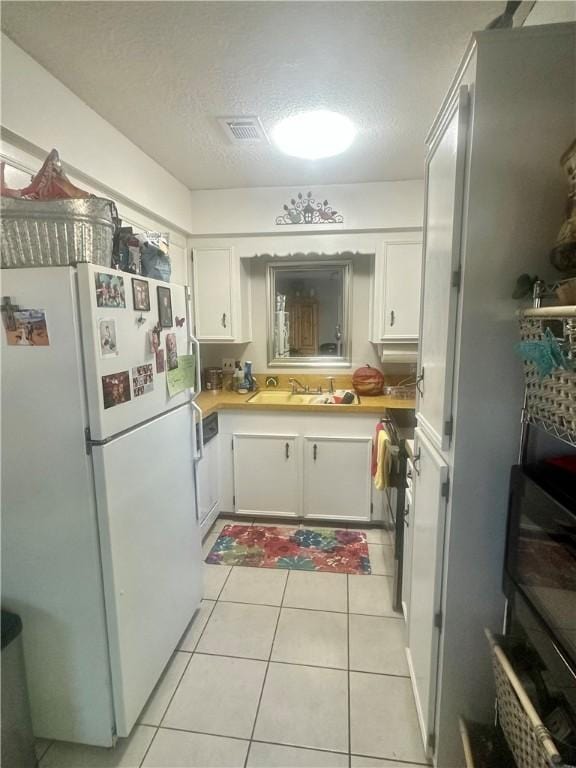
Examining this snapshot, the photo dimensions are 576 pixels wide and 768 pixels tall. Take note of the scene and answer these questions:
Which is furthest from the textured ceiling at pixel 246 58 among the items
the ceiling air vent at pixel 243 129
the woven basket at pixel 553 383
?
the woven basket at pixel 553 383

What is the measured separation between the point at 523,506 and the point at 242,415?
2.03 metres

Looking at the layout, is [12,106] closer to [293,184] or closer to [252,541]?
[293,184]

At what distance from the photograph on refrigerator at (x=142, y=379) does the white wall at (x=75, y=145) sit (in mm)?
916

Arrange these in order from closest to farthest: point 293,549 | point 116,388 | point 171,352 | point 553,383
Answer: point 553,383, point 116,388, point 171,352, point 293,549

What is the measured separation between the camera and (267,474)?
9.11 feet

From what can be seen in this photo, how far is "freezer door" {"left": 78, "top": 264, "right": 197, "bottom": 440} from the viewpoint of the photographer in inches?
43.2

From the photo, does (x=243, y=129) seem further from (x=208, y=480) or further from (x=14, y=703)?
(x=14, y=703)

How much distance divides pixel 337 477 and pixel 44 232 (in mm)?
2257

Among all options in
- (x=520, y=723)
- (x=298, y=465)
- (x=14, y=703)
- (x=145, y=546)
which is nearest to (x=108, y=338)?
(x=145, y=546)

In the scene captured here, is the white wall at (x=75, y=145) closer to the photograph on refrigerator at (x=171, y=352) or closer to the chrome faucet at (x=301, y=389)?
the photograph on refrigerator at (x=171, y=352)

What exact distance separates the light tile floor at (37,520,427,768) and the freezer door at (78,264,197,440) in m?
1.18

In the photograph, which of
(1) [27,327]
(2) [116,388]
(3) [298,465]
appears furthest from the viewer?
(3) [298,465]

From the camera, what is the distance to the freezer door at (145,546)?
1.23m

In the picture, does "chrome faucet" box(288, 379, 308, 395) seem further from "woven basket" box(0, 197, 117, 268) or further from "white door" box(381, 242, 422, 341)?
"woven basket" box(0, 197, 117, 268)
